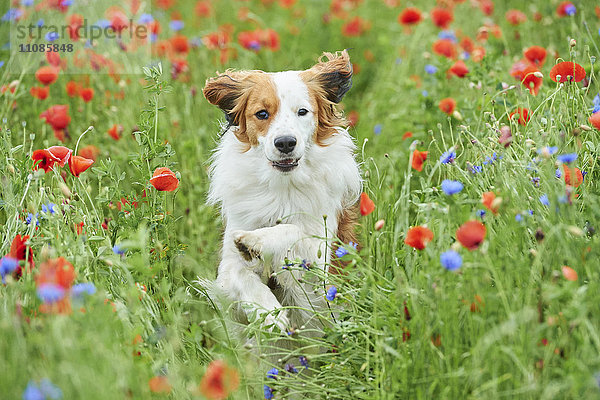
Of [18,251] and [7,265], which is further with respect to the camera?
[18,251]

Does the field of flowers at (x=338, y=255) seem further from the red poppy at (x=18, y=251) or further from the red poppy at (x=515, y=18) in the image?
the red poppy at (x=515, y=18)

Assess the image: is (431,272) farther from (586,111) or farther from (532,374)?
(586,111)

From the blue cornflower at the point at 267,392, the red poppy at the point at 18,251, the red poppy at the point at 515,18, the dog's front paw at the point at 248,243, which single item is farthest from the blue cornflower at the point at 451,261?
the red poppy at the point at 515,18

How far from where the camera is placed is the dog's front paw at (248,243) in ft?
10.5

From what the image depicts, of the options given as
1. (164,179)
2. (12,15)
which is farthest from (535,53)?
(12,15)

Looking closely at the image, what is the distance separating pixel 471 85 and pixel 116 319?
9.06 feet

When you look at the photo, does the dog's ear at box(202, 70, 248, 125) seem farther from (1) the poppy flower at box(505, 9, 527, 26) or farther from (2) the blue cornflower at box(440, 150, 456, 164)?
(1) the poppy flower at box(505, 9, 527, 26)

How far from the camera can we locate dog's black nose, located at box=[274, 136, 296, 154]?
3443 mm

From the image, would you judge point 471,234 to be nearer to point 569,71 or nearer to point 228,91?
point 569,71

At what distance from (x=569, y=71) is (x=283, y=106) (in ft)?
4.79

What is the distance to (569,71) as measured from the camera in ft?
10.9

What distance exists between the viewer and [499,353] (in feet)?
7.68

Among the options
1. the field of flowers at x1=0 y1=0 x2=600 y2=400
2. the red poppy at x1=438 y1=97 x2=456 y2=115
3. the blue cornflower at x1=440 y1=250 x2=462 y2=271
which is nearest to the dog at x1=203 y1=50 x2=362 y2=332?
the field of flowers at x1=0 y1=0 x2=600 y2=400

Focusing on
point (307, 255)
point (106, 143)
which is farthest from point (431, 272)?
point (106, 143)
